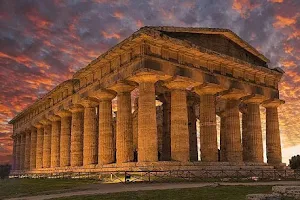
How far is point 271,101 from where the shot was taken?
40.4m

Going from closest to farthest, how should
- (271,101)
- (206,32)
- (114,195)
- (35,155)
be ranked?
(114,195), (206,32), (271,101), (35,155)

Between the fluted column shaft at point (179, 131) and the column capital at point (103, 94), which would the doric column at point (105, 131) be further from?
the fluted column shaft at point (179, 131)

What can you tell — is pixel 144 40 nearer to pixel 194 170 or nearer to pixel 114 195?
pixel 194 170

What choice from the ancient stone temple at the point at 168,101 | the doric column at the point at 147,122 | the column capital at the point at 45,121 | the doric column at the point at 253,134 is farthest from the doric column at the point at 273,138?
the column capital at the point at 45,121

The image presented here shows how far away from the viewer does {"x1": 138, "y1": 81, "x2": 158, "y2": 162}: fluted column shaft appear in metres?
28.4

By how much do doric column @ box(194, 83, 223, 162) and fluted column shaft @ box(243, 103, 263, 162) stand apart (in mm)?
6628

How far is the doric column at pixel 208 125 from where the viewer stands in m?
33.7

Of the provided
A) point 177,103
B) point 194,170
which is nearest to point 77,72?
point 177,103

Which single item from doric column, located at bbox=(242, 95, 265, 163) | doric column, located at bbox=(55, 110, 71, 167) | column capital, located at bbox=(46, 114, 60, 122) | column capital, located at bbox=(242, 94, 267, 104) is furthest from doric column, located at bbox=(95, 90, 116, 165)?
doric column, located at bbox=(242, 95, 265, 163)

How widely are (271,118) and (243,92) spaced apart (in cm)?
678

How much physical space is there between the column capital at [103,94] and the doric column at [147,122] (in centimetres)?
506

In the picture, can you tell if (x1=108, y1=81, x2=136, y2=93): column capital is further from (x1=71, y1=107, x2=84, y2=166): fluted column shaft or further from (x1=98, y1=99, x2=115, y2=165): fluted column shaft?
(x1=71, y1=107, x2=84, y2=166): fluted column shaft

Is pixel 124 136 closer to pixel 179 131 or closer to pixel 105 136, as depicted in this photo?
pixel 105 136

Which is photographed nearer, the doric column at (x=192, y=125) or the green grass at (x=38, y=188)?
the green grass at (x=38, y=188)
